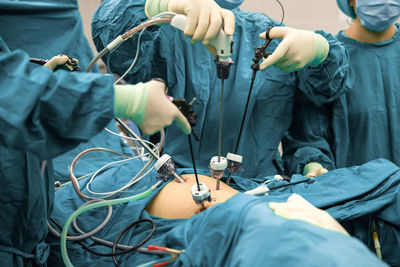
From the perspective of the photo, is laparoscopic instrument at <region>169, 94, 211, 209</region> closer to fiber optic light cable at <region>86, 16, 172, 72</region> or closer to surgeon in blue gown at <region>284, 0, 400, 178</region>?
fiber optic light cable at <region>86, 16, 172, 72</region>

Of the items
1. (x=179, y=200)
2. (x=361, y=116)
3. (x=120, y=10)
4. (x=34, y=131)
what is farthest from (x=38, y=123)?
(x=361, y=116)

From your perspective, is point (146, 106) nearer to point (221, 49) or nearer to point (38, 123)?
point (38, 123)

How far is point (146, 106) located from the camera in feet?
2.70

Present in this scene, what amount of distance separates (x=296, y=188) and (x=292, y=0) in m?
2.13

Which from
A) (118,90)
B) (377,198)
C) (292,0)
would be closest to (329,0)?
(292,0)

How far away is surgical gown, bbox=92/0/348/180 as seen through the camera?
1385 millimetres

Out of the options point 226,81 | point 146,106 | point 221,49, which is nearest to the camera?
point 146,106

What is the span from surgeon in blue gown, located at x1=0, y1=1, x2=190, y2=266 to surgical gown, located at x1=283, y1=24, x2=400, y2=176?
0.99 m

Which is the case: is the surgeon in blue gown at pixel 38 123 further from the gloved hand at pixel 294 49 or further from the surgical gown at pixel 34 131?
the gloved hand at pixel 294 49

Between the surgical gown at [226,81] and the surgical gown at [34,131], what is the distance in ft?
1.93

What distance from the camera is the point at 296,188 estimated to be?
113cm

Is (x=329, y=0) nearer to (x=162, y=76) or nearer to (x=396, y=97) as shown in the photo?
(x=396, y=97)

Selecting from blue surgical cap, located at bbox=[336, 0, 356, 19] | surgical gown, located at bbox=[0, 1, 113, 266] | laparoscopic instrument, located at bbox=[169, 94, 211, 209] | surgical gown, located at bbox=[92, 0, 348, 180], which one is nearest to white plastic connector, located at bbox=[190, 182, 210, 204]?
laparoscopic instrument, located at bbox=[169, 94, 211, 209]

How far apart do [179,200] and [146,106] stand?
40 centimetres
